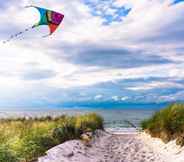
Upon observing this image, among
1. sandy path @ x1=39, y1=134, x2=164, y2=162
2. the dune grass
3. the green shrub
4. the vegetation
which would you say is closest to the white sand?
sandy path @ x1=39, y1=134, x2=164, y2=162

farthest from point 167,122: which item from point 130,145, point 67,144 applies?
point 67,144

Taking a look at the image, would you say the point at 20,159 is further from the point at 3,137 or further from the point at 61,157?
the point at 61,157

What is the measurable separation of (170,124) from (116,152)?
3642 mm

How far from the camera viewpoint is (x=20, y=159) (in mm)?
14773

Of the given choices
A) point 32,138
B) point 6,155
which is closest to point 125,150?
point 32,138

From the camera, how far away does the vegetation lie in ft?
71.7

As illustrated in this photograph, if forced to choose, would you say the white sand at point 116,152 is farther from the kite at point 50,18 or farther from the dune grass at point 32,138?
the kite at point 50,18

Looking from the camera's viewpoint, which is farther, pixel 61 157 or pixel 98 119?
pixel 98 119

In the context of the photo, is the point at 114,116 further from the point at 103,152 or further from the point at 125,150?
the point at 103,152

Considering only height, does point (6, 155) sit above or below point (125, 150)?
above

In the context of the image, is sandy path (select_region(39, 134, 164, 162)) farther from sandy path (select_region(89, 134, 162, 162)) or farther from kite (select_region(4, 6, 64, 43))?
kite (select_region(4, 6, 64, 43))

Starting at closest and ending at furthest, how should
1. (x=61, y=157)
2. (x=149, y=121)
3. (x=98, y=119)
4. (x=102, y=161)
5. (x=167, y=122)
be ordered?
(x=61, y=157) < (x=102, y=161) < (x=167, y=122) < (x=149, y=121) < (x=98, y=119)

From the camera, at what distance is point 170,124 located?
75.9ft

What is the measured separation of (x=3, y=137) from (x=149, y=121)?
47.1 ft
